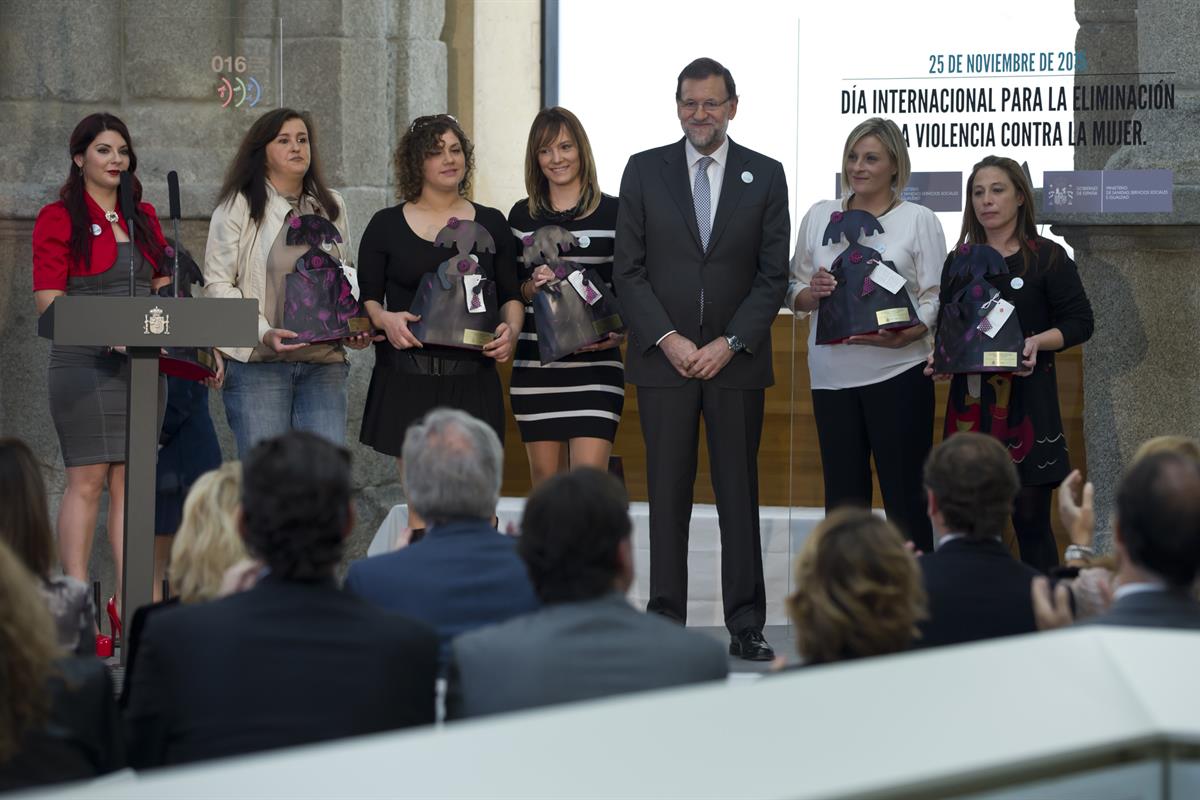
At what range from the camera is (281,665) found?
7.54ft

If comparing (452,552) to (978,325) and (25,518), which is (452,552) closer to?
(25,518)

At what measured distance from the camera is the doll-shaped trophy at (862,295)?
5.29 metres

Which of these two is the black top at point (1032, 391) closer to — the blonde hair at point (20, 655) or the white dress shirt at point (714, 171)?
the white dress shirt at point (714, 171)

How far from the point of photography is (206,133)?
20.9ft

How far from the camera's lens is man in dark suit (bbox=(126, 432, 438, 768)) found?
7.53 feet

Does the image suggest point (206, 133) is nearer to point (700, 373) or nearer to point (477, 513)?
point (700, 373)

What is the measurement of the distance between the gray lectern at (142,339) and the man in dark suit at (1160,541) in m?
2.51

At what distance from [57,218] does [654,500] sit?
212 centimetres

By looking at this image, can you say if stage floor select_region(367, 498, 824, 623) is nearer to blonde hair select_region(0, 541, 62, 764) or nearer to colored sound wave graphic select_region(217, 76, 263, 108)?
colored sound wave graphic select_region(217, 76, 263, 108)

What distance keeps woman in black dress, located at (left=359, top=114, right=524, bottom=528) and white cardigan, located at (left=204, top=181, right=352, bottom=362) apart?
0.61 feet

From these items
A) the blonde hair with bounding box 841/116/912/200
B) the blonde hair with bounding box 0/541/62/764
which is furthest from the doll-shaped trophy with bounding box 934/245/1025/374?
the blonde hair with bounding box 0/541/62/764

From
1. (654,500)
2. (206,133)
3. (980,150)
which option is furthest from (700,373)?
(206,133)

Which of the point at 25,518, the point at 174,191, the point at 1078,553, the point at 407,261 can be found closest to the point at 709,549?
the point at 407,261

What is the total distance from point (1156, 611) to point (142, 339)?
2.80 metres
